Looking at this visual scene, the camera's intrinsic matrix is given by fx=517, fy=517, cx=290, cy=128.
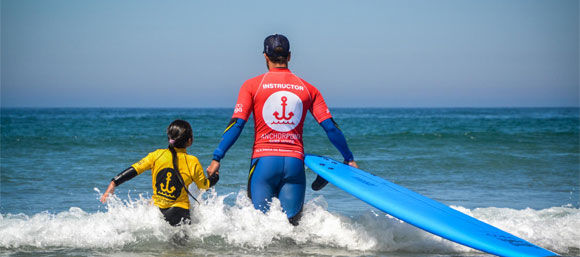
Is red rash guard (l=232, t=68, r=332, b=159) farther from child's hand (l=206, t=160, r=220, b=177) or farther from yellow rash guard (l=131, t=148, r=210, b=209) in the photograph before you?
yellow rash guard (l=131, t=148, r=210, b=209)

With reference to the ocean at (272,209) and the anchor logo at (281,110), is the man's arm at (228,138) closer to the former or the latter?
the anchor logo at (281,110)

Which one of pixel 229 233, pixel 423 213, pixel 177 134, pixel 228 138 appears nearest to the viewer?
pixel 228 138

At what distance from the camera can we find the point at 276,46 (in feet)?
11.6

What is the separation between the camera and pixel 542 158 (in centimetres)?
1167

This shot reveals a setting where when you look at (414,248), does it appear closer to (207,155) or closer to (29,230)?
(29,230)

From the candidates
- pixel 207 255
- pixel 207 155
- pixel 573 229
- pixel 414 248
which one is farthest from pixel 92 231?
pixel 207 155

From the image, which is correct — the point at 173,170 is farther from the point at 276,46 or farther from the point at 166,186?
the point at 276,46

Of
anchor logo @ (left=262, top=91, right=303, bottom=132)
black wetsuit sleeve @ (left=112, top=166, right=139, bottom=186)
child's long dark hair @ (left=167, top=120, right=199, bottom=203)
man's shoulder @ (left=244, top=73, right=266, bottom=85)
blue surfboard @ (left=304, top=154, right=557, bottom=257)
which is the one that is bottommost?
blue surfboard @ (left=304, top=154, right=557, bottom=257)

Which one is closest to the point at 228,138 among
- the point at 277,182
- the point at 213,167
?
the point at 213,167

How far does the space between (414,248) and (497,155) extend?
8917 mm

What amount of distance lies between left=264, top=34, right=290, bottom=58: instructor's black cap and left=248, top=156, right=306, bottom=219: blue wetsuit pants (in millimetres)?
716

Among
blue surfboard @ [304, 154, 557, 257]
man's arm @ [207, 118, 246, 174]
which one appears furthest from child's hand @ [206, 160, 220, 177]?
blue surfboard @ [304, 154, 557, 257]

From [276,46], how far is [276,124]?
0.53 m

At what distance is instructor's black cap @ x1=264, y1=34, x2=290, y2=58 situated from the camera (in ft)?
11.6
